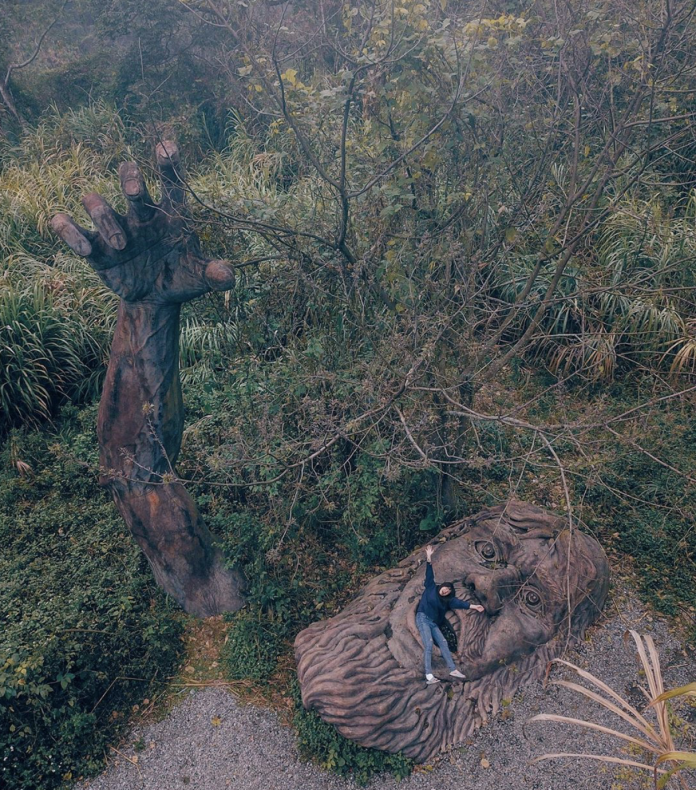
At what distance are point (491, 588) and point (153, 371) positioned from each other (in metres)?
2.80

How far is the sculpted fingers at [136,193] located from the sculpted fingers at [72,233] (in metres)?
0.34

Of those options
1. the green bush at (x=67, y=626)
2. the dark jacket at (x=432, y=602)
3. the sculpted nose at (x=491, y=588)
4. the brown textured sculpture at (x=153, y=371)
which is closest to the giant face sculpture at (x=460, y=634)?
the sculpted nose at (x=491, y=588)

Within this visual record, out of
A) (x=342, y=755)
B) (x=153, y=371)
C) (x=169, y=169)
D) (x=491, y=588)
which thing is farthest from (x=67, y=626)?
(x=169, y=169)

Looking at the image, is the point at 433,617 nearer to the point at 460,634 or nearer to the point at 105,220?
the point at 460,634

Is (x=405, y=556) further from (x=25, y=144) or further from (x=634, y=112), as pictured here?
(x=25, y=144)

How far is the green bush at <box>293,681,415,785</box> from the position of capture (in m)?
3.99

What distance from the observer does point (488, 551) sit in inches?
186

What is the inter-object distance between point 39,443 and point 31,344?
3.60ft

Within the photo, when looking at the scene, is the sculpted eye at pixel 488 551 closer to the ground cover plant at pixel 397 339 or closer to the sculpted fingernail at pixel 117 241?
the ground cover plant at pixel 397 339

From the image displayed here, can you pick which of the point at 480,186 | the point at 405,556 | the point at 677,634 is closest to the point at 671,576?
the point at 677,634

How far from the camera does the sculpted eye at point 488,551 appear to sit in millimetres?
4719

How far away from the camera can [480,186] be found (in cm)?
479

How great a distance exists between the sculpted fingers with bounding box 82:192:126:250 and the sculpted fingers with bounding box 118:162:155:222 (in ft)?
0.44

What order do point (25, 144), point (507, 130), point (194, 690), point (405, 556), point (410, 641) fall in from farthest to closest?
point (25, 144) → point (405, 556) → point (507, 130) → point (194, 690) → point (410, 641)
